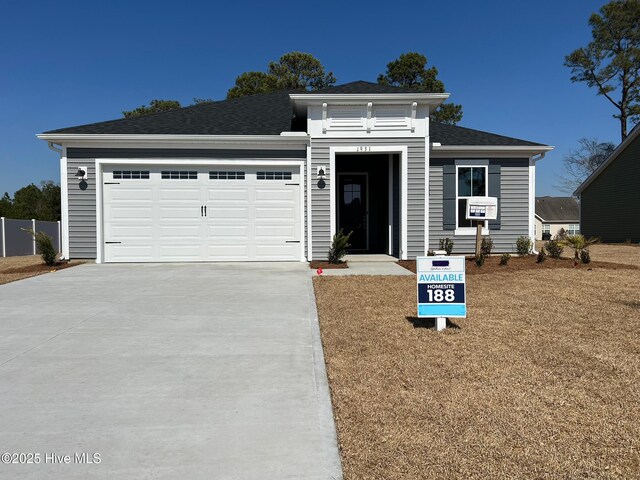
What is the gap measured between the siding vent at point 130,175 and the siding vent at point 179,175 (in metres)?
0.50

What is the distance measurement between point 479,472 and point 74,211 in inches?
462

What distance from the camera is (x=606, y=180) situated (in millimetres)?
23672

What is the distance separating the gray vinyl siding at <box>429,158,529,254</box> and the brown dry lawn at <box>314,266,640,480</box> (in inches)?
251

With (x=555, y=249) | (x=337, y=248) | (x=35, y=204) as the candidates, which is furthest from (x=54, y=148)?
(x=35, y=204)

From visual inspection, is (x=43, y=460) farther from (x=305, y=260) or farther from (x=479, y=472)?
(x=305, y=260)

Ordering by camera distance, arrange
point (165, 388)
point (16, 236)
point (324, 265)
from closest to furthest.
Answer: point (165, 388) < point (324, 265) < point (16, 236)

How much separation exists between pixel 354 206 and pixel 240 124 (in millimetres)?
4335

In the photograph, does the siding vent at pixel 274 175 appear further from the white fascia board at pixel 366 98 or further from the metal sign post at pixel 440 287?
the metal sign post at pixel 440 287

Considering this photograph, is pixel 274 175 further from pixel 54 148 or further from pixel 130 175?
pixel 54 148

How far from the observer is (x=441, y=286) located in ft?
17.0

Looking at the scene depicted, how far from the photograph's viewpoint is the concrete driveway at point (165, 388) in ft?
8.20

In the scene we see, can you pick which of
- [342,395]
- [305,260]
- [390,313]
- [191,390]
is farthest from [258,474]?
[305,260]

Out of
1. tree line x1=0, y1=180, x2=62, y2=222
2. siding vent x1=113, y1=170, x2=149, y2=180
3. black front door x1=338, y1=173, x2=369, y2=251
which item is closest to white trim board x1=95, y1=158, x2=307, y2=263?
siding vent x1=113, y1=170, x2=149, y2=180

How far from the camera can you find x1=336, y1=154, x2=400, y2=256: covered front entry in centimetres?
1357
